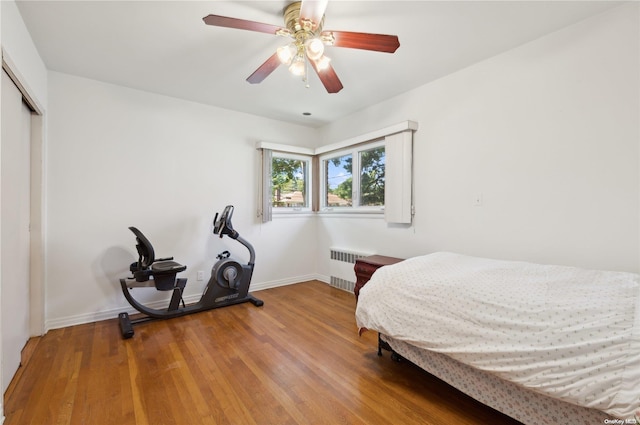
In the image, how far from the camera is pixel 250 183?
3.92 meters

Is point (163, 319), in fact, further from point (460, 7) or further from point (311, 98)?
point (460, 7)

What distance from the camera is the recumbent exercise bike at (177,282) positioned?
8.86ft

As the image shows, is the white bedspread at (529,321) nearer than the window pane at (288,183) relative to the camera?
Yes

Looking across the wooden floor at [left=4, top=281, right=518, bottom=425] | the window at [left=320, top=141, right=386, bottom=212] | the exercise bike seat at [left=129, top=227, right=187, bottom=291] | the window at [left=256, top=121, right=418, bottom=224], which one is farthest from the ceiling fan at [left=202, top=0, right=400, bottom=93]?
the wooden floor at [left=4, top=281, right=518, bottom=425]

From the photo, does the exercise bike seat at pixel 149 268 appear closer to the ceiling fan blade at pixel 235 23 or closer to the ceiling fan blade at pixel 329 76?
the ceiling fan blade at pixel 235 23

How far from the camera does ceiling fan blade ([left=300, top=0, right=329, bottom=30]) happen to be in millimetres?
1488

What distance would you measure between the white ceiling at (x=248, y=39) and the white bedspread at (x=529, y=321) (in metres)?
1.75

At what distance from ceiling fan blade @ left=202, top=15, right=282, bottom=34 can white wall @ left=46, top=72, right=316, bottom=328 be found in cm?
207

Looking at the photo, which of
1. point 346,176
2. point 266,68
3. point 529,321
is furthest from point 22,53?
point 529,321

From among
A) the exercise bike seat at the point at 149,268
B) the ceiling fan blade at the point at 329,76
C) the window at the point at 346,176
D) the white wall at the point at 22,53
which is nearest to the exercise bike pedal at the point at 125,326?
the exercise bike seat at the point at 149,268

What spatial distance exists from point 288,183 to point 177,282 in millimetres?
2086

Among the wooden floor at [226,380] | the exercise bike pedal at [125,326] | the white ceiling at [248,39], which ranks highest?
the white ceiling at [248,39]

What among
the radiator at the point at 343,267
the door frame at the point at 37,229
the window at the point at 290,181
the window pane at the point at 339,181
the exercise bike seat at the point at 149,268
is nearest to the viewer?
the door frame at the point at 37,229

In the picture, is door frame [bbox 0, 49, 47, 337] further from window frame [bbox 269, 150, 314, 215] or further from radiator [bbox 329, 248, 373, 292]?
radiator [bbox 329, 248, 373, 292]
